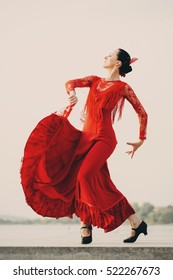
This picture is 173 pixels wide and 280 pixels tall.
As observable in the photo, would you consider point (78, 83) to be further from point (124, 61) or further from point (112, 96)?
point (124, 61)

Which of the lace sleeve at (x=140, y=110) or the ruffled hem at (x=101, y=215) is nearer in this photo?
the ruffled hem at (x=101, y=215)

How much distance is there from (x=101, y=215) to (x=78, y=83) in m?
0.88

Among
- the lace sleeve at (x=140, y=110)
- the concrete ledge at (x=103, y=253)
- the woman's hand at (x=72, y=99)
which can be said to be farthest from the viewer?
the lace sleeve at (x=140, y=110)

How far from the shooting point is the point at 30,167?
397 cm

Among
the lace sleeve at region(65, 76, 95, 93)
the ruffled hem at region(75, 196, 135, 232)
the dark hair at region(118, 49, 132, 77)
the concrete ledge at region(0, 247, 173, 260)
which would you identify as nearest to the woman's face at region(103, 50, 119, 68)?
the dark hair at region(118, 49, 132, 77)

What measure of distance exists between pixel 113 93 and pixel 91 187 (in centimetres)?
63

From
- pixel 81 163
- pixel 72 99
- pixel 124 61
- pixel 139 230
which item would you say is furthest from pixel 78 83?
pixel 139 230

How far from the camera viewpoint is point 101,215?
398 cm

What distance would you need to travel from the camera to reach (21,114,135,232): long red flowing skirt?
3963 millimetres

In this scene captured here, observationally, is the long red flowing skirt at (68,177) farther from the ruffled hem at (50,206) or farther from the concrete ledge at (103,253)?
the concrete ledge at (103,253)

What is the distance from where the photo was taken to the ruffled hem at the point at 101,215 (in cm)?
397

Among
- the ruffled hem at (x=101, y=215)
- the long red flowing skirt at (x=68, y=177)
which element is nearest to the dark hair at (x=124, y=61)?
the long red flowing skirt at (x=68, y=177)

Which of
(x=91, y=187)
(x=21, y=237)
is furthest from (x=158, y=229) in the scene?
(x=91, y=187)
